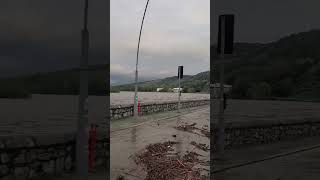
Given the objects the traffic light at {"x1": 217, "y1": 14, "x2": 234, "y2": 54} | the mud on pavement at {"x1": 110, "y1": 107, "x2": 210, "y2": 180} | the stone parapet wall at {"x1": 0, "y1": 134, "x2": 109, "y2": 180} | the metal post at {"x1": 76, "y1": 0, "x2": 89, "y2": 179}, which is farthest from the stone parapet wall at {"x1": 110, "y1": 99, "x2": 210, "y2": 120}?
the metal post at {"x1": 76, "y1": 0, "x2": 89, "y2": 179}

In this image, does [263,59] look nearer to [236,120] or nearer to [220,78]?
[236,120]

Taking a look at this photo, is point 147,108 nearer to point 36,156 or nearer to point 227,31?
point 227,31

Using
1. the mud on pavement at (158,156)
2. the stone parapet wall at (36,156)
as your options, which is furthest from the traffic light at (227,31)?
the stone parapet wall at (36,156)

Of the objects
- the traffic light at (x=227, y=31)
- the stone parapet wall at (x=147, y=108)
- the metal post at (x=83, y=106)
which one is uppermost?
the traffic light at (x=227, y=31)

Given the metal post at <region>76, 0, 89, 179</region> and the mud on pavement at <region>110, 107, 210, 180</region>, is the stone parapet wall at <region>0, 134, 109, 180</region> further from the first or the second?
the mud on pavement at <region>110, 107, 210, 180</region>

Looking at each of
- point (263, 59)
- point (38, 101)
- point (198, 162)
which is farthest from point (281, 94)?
point (38, 101)

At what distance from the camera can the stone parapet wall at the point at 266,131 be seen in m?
11.5

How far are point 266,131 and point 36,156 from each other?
26.3ft

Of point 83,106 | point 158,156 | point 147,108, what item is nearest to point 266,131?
point 158,156

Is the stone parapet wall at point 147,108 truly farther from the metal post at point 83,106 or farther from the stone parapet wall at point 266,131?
the metal post at point 83,106

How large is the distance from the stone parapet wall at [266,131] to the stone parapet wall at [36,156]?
15.0 ft

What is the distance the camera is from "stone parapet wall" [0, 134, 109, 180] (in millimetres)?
6746

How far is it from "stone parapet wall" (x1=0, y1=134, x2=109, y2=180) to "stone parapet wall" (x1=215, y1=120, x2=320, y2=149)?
15.0ft

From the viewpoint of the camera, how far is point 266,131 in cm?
1305
